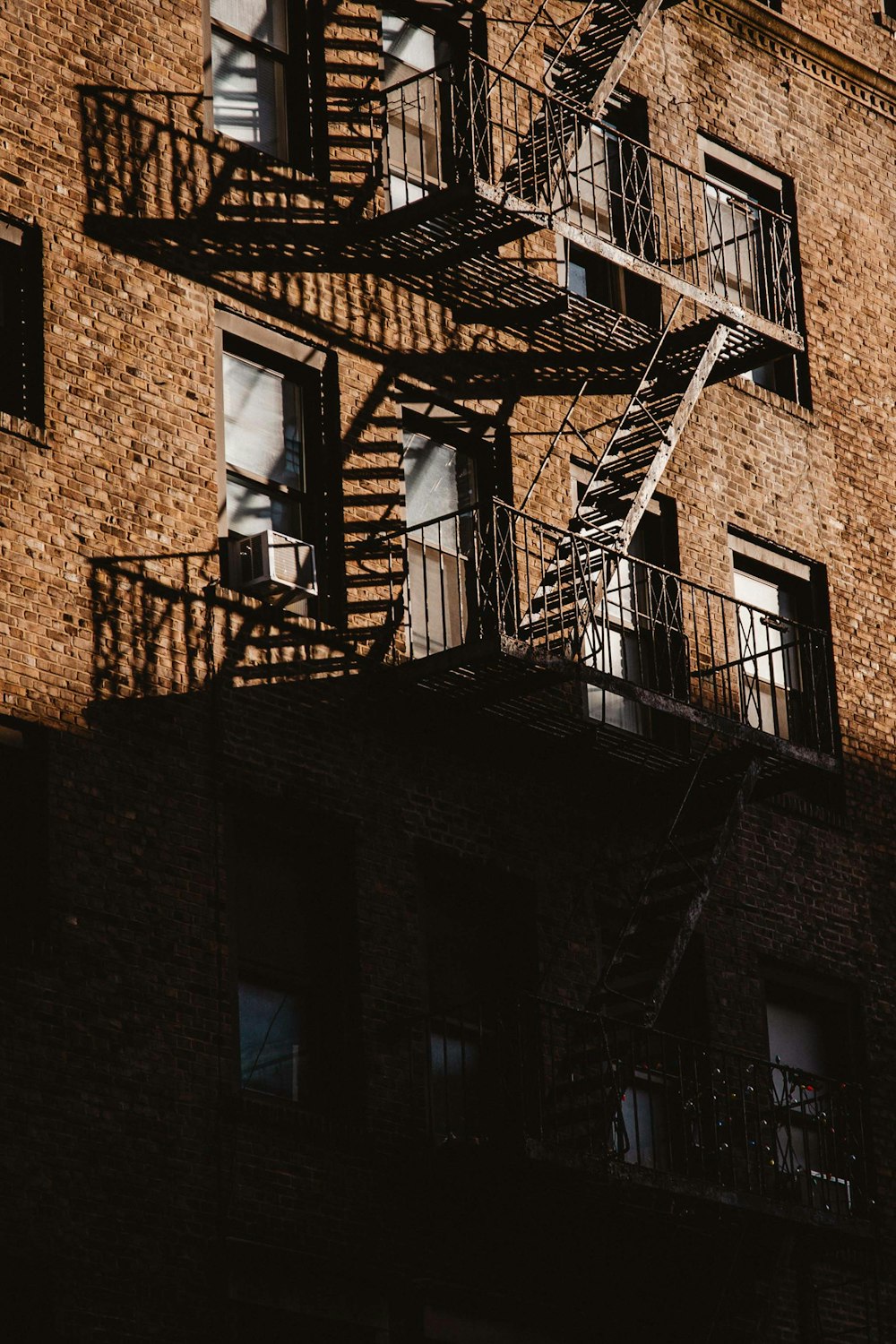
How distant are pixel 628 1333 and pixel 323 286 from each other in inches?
351

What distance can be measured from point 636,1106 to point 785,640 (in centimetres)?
563

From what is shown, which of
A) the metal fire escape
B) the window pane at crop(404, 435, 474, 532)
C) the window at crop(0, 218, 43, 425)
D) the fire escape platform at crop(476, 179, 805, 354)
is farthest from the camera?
the window pane at crop(404, 435, 474, 532)

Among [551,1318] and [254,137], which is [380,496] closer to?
[254,137]

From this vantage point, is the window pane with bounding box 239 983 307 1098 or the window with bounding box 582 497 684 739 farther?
the window with bounding box 582 497 684 739

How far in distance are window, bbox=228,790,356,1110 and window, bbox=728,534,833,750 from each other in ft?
17.6

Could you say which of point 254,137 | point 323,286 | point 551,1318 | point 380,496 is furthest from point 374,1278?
point 254,137

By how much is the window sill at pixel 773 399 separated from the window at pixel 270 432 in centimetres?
524

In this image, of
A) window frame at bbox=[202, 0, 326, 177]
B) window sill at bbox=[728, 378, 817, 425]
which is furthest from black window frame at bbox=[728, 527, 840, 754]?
window frame at bbox=[202, 0, 326, 177]

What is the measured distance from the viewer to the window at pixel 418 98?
22.6m

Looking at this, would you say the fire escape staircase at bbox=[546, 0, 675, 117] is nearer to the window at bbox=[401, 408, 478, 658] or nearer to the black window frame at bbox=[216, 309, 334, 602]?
the window at bbox=[401, 408, 478, 658]

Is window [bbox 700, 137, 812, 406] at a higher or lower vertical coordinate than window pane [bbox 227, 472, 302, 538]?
higher

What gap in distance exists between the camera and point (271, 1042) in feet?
62.5

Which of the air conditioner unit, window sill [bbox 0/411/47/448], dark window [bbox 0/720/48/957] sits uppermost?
window sill [bbox 0/411/47/448]

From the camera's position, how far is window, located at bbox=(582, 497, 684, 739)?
22312mm
